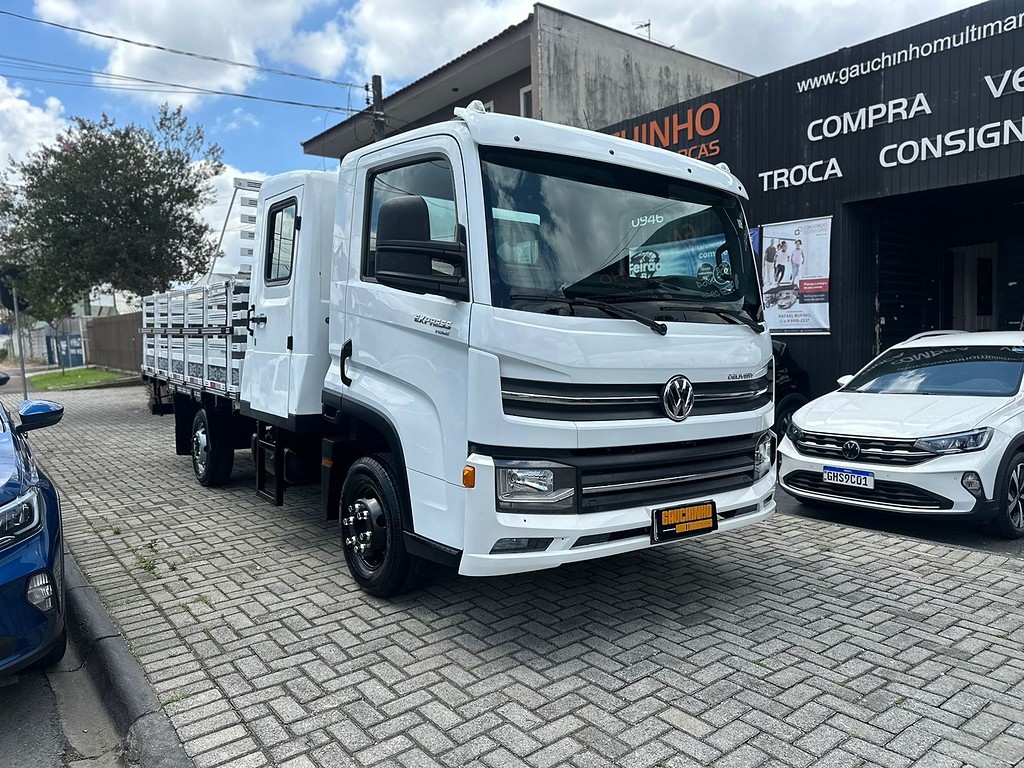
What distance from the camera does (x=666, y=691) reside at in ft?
11.5

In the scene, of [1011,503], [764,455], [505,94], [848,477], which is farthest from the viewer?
[505,94]

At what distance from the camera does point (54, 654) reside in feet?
12.3

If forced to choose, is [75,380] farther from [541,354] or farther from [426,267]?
[541,354]

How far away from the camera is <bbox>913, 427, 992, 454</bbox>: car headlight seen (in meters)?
5.76

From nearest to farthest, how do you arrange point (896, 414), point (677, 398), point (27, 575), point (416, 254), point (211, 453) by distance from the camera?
point (27, 575) → point (416, 254) → point (677, 398) → point (896, 414) → point (211, 453)

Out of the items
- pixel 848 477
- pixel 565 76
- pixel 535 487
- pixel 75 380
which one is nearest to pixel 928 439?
pixel 848 477

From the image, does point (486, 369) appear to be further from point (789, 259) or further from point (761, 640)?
point (789, 259)

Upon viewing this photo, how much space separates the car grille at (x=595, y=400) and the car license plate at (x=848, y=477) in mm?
2562

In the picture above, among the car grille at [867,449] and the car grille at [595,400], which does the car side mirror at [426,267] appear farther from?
the car grille at [867,449]

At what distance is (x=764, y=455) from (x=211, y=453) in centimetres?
569

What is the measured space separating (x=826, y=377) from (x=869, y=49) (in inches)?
166

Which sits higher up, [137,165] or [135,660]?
[137,165]

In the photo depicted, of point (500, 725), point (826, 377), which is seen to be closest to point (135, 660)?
point (500, 725)

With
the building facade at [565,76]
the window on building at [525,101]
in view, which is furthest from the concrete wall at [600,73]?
the window on building at [525,101]
